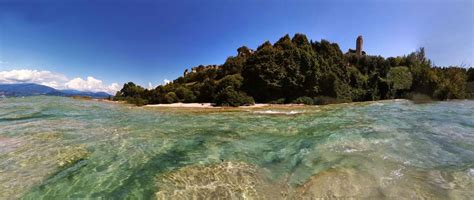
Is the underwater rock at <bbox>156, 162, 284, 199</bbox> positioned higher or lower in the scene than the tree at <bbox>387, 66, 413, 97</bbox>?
lower

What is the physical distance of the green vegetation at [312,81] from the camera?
36.2 meters

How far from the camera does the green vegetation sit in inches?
1423

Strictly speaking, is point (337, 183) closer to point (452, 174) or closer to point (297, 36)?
point (452, 174)

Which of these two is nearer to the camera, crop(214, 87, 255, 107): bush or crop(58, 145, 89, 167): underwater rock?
crop(58, 145, 89, 167): underwater rock

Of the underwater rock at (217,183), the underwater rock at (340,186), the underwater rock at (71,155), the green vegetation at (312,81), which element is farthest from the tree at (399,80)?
the underwater rock at (71,155)

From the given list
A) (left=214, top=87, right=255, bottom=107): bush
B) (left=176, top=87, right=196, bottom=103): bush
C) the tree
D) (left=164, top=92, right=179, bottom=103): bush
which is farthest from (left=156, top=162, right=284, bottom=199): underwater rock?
the tree

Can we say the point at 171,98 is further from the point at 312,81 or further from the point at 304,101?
the point at 312,81

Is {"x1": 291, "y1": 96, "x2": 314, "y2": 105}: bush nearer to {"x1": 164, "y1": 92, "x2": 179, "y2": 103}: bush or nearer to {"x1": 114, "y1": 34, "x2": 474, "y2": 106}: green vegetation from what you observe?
{"x1": 114, "y1": 34, "x2": 474, "y2": 106}: green vegetation

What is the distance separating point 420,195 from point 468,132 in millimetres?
7515

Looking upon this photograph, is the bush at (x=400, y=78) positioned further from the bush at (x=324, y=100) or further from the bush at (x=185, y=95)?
the bush at (x=185, y=95)

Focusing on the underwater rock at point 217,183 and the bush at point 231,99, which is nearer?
the underwater rock at point 217,183

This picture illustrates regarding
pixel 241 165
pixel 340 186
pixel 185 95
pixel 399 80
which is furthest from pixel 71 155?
pixel 399 80

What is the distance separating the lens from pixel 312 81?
37.3m

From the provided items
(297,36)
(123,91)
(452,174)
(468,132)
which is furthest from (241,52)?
(452,174)
